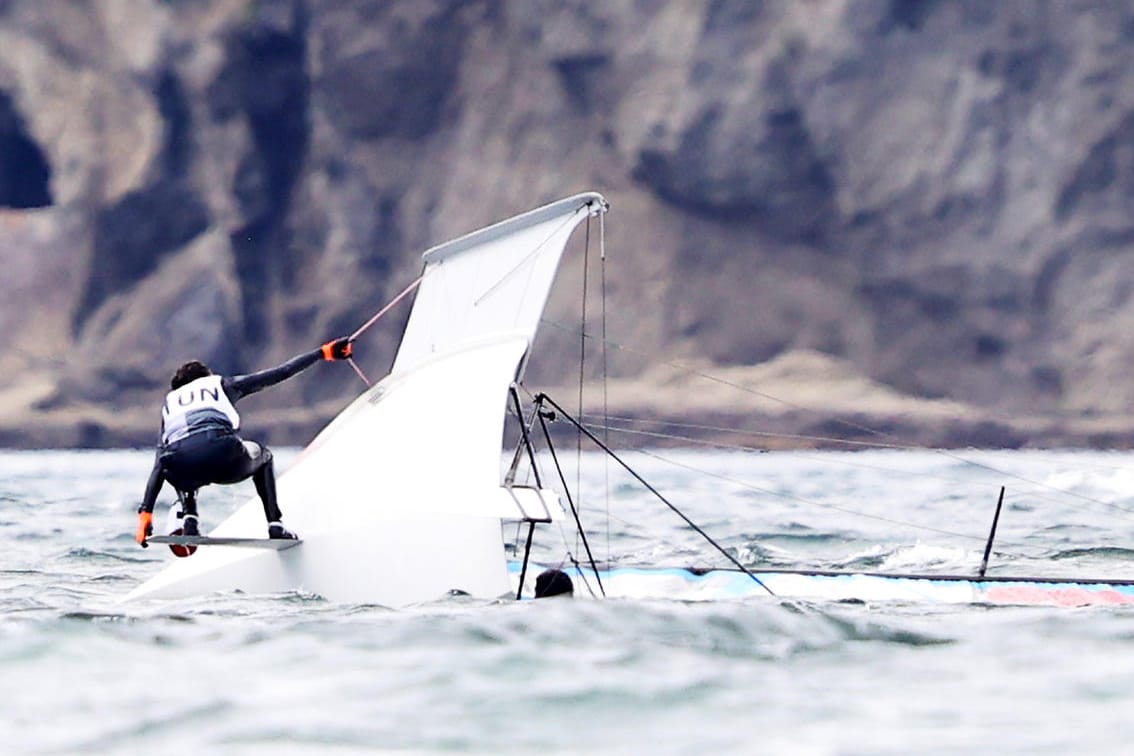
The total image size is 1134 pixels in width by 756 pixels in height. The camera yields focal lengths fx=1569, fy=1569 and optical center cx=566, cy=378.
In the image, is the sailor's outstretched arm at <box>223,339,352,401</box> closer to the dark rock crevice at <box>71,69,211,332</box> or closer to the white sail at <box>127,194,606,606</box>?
the white sail at <box>127,194,606,606</box>

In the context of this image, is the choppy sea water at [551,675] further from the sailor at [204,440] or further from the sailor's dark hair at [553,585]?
the sailor at [204,440]

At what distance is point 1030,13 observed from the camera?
46562 mm

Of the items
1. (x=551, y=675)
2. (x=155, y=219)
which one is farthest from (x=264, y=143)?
(x=551, y=675)

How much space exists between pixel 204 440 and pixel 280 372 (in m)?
0.56

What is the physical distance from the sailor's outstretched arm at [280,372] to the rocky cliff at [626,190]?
36242 millimetres

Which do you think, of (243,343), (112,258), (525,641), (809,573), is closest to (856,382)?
(243,343)

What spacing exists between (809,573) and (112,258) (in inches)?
1605

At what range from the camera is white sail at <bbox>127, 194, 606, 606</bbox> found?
339 inches

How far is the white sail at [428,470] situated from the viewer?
8617mm

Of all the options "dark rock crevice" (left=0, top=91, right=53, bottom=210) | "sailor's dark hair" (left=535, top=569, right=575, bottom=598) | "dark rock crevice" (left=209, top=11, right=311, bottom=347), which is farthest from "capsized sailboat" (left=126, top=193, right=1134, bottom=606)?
"dark rock crevice" (left=0, top=91, right=53, bottom=210)

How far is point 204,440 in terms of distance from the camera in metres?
8.56

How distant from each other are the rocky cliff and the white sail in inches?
1401

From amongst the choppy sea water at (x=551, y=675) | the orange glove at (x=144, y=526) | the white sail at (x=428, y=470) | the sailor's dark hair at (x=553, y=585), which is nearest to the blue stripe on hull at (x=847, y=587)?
the sailor's dark hair at (x=553, y=585)

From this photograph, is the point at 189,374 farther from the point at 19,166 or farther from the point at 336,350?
the point at 19,166
